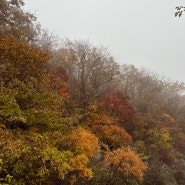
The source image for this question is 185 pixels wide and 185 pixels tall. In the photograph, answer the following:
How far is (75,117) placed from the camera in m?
17.1

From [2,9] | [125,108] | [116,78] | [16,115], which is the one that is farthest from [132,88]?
[16,115]

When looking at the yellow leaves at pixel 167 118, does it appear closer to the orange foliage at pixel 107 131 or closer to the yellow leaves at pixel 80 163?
the orange foliage at pixel 107 131

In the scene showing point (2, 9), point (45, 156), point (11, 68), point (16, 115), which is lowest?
point (45, 156)

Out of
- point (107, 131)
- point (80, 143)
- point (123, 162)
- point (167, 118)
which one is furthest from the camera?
point (167, 118)

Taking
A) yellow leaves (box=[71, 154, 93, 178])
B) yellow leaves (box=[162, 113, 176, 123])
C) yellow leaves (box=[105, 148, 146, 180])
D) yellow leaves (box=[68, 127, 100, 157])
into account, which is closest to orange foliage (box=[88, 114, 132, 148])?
yellow leaves (box=[105, 148, 146, 180])

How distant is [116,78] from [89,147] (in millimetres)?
20897

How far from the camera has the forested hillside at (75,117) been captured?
11102 mm

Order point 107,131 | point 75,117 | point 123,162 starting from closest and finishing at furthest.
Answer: point 75,117 → point 123,162 → point 107,131

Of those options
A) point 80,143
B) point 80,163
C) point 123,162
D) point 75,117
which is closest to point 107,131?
point 123,162

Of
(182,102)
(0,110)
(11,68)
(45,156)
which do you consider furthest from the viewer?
(182,102)

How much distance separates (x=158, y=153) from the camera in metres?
29.5

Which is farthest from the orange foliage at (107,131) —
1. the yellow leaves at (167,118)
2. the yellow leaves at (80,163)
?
the yellow leaves at (167,118)

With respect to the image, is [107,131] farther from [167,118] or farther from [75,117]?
[167,118]

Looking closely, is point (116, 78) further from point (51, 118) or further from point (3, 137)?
point (3, 137)
